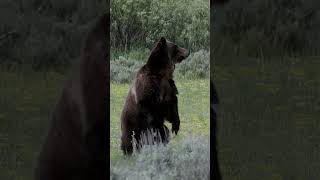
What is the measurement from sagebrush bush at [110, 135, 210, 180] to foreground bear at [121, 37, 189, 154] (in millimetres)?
81

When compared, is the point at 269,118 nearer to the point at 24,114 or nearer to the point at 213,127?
the point at 213,127

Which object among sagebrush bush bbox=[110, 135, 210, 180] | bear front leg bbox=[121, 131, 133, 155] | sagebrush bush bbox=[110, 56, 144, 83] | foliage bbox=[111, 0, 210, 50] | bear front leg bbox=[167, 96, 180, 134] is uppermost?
foliage bbox=[111, 0, 210, 50]

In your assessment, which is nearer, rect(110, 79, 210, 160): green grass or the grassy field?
rect(110, 79, 210, 160): green grass

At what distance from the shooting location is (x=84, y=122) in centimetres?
332

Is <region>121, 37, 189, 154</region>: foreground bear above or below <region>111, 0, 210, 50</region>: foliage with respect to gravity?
below

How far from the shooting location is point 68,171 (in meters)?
3.36

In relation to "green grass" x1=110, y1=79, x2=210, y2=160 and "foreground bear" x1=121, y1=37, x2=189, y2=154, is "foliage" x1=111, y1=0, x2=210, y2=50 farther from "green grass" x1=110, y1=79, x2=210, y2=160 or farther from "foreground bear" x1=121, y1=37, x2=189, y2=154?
"green grass" x1=110, y1=79, x2=210, y2=160

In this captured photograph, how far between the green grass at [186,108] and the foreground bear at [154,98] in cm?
3

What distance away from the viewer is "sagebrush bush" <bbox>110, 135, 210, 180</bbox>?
3318mm

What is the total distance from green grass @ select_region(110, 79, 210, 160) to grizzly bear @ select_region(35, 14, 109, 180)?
49 mm

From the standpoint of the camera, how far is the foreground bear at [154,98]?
3330mm

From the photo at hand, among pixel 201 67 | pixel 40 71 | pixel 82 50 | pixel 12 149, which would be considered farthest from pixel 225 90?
pixel 12 149

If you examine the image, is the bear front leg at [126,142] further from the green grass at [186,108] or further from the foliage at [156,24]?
the foliage at [156,24]

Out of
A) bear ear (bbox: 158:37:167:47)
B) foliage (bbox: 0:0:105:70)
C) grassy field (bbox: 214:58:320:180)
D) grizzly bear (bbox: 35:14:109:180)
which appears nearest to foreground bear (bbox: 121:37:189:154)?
bear ear (bbox: 158:37:167:47)
